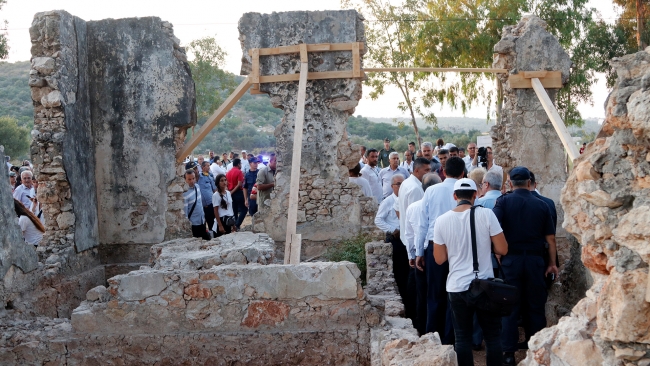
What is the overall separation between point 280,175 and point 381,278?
10.6 feet

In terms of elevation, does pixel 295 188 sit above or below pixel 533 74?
below

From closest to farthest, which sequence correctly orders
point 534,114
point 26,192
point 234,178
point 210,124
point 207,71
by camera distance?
point 210,124, point 534,114, point 26,192, point 234,178, point 207,71

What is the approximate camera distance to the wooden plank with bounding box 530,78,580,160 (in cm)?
912

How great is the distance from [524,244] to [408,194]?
1248 millimetres

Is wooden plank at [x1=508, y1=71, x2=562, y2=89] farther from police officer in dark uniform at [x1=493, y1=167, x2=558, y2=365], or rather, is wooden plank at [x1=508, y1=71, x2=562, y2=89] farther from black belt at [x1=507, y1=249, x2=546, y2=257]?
black belt at [x1=507, y1=249, x2=546, y2=257]

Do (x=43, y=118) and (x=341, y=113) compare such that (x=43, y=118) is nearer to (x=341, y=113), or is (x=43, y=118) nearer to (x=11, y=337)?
(x=11, y=337)

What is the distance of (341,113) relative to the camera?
10.6 meters

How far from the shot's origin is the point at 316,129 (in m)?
10.6

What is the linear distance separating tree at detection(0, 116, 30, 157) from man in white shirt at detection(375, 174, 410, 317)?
28.3 m

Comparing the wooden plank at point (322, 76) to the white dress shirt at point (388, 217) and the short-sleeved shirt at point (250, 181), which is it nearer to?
the white dress shirt at point (388, 217)

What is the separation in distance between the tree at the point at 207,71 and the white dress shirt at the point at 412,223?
24352 mm

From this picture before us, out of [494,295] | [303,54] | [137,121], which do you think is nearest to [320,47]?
[303,54]

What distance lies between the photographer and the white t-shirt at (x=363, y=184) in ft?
35.4

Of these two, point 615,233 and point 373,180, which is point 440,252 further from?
point 373,180
